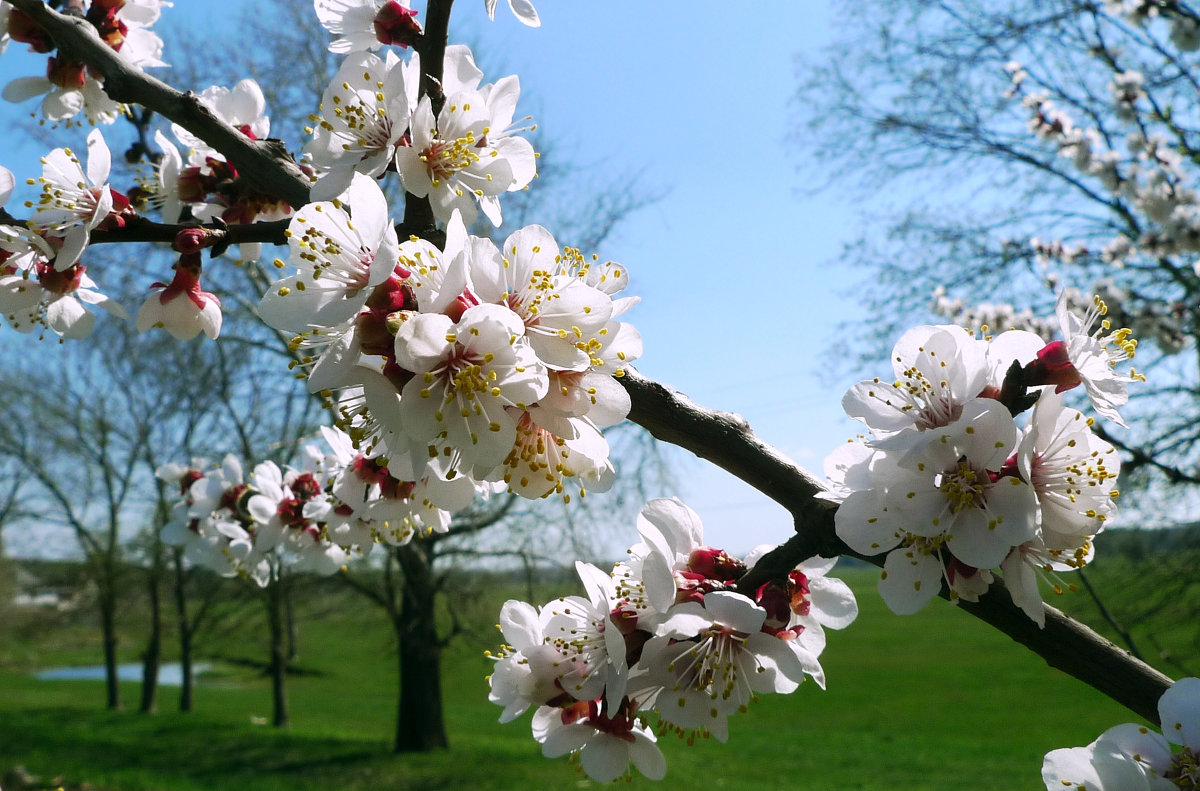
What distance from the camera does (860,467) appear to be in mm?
958

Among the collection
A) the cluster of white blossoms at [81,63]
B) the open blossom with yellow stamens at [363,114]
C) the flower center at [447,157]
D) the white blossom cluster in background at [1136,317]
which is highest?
the white blossom cluster in background at [1136,317]

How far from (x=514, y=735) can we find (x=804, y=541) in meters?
16.9

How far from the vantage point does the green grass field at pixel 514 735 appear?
1019 cm

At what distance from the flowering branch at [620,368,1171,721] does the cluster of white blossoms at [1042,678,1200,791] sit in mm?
22

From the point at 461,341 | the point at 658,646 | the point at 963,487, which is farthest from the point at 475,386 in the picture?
the point at 963,487

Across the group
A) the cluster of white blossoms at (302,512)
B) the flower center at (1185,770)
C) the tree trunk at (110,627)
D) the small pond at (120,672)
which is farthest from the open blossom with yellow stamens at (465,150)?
the small pond at (120,672)

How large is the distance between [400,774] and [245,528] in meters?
8.90

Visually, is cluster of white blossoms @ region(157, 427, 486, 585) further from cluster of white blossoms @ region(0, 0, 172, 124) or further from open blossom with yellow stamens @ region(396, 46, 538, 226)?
cluster of white blossoms @ region(0, 0, 172, 124)

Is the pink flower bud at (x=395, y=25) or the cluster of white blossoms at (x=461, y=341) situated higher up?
the pink flower bud at (x=395, y=25)

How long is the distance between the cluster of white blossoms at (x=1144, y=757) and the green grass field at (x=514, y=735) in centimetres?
943

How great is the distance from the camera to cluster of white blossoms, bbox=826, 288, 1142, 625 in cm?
90

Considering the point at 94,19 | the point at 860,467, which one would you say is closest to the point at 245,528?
the point at 94,19

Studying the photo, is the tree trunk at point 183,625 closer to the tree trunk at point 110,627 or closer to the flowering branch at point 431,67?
the tree trunk at point 110,627

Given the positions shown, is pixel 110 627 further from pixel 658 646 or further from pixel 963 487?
pixel 963 487
